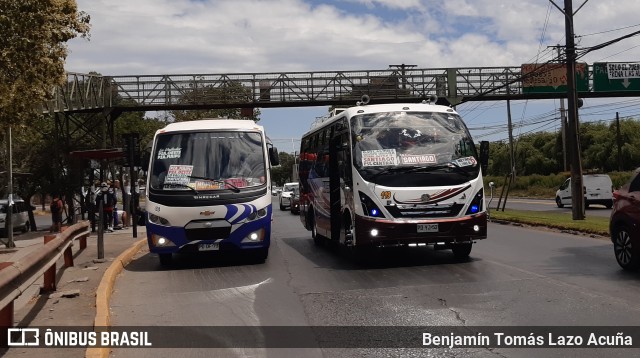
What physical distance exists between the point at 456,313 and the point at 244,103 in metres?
27.6

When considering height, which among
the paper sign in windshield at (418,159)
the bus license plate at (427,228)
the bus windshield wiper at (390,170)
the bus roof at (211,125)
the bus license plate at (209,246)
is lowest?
the bus license plate at (209,246)

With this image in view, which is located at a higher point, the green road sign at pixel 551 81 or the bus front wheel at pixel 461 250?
the green road sign at pixel 551 81

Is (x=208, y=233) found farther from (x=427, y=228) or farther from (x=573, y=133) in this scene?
(x=573, y=133)

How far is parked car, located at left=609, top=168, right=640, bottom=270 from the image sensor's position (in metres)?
9.84

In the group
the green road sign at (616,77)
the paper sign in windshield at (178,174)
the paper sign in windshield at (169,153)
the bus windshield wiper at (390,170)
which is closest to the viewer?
the bus windshield wiper at (390,170)

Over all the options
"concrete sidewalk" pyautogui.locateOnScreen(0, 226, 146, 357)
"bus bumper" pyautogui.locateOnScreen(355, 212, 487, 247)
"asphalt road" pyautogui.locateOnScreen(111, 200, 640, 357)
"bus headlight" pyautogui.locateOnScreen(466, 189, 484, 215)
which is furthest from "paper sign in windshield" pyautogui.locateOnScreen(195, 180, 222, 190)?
"bus headlight" pyautogui.locateOnScreen(466, 189, 484, 215)

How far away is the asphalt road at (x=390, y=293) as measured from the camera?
23.1 ft

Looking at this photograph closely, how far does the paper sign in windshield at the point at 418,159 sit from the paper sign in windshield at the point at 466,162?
0.38 meters

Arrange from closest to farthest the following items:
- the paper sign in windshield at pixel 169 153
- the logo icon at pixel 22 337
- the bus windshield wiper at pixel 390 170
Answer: the logo icon at pixel 22 337
the bus windshield wiper at pixel 390 170
the paper sign in windshield at pixel 169 153

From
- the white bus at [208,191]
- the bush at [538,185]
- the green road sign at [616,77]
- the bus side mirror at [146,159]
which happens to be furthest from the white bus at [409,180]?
the bush at [538,185]

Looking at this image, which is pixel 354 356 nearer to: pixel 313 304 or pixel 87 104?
pixel 313 304

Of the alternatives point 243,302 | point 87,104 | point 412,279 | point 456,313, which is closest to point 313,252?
point 412,279

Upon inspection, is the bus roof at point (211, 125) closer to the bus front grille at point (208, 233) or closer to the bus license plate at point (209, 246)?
the bus front grille at point (208, 233)

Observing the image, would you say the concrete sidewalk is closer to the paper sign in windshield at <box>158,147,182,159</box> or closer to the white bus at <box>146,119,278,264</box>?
the white bus at <box>146,119,278,264</box>
